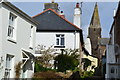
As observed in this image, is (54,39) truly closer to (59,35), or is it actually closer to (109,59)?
(59,35)

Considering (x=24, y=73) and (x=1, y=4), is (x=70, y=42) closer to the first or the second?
(x=24, y=73)

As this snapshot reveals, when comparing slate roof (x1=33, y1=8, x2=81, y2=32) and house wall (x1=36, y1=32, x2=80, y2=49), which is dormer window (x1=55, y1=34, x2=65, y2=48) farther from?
slate roof (x1=33, y1=8, x2=81, y2=32)

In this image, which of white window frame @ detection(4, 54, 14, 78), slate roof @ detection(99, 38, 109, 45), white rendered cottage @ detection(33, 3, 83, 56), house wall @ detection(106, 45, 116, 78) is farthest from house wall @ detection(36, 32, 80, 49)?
slate roof @ detection(99, 38, 109, 45)

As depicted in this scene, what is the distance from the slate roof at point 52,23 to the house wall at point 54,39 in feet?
1.94

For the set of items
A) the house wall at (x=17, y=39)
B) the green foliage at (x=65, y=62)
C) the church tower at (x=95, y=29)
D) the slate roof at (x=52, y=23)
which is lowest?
the green foliage at (x=65, y=62)

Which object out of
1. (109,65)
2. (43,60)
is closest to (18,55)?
(43,60)

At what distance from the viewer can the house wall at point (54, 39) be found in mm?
32219

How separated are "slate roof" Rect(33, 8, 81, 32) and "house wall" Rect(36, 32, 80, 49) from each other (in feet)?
1.94

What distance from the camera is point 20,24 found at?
17.4m

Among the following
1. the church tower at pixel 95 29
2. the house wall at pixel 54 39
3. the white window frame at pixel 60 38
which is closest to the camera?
the house wall at pixel 54 39

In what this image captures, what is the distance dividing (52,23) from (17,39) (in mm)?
17550

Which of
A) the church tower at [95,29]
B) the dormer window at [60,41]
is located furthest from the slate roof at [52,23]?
the church tower at [95,29]

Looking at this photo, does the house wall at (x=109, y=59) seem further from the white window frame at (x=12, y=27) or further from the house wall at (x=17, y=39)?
the white window frame at (x=12, y=27)

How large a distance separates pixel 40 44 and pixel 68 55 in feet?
18.2
